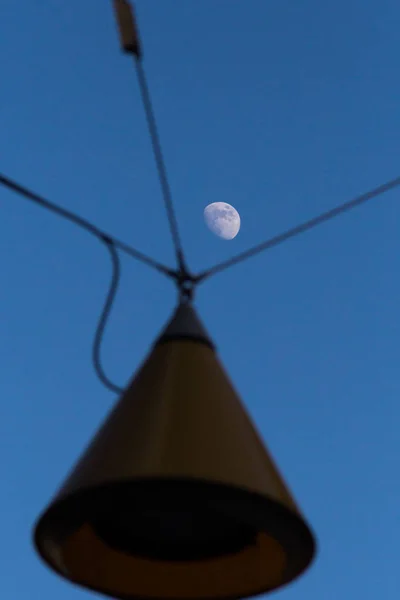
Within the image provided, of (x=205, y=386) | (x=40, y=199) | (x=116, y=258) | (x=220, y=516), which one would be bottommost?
(x=220, y=516)

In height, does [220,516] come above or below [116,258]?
below

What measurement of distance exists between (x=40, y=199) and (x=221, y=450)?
1.02 m

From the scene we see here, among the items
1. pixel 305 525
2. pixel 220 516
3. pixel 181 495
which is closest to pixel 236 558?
pixel 220 516

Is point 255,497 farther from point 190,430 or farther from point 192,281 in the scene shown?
point 192,281

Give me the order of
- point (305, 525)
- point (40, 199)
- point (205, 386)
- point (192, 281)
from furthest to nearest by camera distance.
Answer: point (192, 281)
point (40, 199)
point (205, 386)
point (305, 525)

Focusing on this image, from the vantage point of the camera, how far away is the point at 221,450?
1.57m

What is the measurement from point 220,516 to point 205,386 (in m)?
0.30

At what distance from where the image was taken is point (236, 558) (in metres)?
1.91

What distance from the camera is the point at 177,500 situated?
5.15 ft

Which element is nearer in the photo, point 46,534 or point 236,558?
point 46,534

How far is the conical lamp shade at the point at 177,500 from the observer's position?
1.54 metres

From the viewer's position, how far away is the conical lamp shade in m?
1.54

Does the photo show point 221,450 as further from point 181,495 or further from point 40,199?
point 40,199

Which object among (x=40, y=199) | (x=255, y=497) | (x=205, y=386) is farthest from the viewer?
(x=40, y=199)
